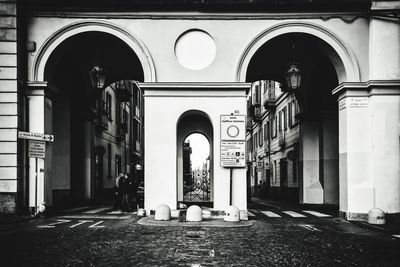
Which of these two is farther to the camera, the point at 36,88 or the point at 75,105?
the point at 75,105

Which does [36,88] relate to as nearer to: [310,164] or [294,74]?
[294,74]

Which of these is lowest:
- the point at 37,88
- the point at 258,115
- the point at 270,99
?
the point at 37,88

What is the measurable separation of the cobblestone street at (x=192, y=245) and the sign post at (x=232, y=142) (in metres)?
2.17

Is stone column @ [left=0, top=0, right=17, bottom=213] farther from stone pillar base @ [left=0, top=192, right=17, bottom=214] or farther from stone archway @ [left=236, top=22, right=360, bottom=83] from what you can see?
stone archway @ [left=236, top=22, right=360, bottom=83]

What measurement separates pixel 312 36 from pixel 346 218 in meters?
6.23

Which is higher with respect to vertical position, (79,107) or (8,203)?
(79,107)

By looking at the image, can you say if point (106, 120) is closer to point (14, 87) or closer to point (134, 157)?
point (14, 87)

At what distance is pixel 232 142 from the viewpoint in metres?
15.6

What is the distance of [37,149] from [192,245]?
7.77 m

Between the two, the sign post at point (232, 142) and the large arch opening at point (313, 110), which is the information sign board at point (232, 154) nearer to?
the sign post at point (232, 142)

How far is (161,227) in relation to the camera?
1345cm

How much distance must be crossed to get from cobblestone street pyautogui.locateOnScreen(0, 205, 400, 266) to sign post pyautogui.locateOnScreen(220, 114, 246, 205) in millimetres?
2174

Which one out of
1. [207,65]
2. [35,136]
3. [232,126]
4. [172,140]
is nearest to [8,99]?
[35,136]

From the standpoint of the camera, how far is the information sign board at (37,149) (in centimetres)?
1541
